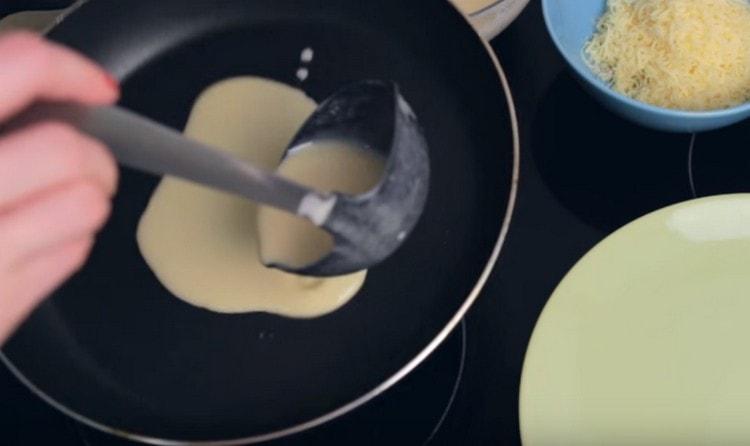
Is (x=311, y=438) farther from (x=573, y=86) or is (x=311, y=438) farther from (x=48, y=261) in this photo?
(x=573, y=86)

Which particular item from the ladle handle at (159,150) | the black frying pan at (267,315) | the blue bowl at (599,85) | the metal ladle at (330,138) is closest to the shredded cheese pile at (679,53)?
the blue bowl at (599,85)

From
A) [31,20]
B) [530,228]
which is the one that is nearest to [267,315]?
[530,228]

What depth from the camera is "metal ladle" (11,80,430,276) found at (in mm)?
521

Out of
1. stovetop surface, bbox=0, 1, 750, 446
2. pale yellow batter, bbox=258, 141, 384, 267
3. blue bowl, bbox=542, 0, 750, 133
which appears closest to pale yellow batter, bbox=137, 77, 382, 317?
pale yellow batter, bbox=258, 141, 384, 267

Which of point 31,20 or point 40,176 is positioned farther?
point 31,20

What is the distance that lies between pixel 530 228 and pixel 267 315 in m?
0.25

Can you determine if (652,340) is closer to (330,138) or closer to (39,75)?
(330,138)

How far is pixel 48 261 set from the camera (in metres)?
0.49

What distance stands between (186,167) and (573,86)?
0.49m

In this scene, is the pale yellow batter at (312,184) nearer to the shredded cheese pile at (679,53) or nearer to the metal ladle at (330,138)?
the metal ladle at (330,138)

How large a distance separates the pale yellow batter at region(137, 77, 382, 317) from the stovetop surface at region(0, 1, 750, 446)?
109 millimetres

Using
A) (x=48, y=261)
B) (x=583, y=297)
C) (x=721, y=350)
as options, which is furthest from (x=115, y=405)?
(x=721, y=350)

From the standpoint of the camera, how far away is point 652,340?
72 cm

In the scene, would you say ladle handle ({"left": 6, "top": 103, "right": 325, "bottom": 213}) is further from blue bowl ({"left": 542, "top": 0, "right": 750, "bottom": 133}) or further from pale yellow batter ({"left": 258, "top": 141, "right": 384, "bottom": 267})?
blue bowl ({"left": 542, "top": 0, "right": 750, "bottom": 133})
